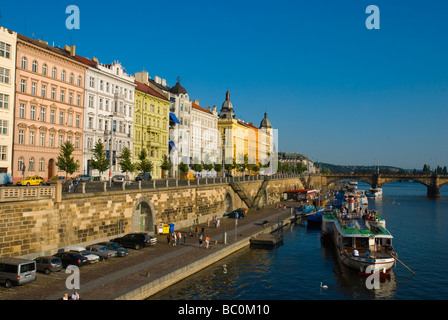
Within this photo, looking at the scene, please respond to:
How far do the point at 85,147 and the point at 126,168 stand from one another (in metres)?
7.86

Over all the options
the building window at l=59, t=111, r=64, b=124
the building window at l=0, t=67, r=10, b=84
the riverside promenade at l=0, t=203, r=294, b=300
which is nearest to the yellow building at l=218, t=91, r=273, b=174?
the building window at l=59, t=111, r=64, b=124

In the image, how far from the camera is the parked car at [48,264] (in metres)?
31.2

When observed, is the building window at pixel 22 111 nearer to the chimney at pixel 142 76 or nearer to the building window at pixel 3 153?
the building window at pixel 3 153

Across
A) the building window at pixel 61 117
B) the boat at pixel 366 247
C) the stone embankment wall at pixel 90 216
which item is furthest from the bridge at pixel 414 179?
the building window at pixel 61 117

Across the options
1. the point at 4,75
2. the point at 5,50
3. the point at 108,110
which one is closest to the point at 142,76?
the point at 108,110

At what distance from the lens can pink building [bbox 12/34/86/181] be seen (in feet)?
179

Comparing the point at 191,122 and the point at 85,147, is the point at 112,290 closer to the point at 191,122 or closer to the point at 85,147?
the point at 85,147

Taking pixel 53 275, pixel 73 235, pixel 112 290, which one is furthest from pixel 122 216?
pixel 112 290

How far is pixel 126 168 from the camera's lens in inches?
2613

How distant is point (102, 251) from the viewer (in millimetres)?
Result: 37062

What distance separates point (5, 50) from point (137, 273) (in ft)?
115

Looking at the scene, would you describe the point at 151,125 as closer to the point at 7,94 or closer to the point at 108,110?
the point at 108,110

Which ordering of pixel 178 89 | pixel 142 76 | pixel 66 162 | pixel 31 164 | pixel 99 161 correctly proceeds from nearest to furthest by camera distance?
pixel 66 162 < pixel 31 164 < pixel 99 161 < pixel 142 76 < pixel 178 89

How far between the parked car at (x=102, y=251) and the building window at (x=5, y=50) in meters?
28.6
